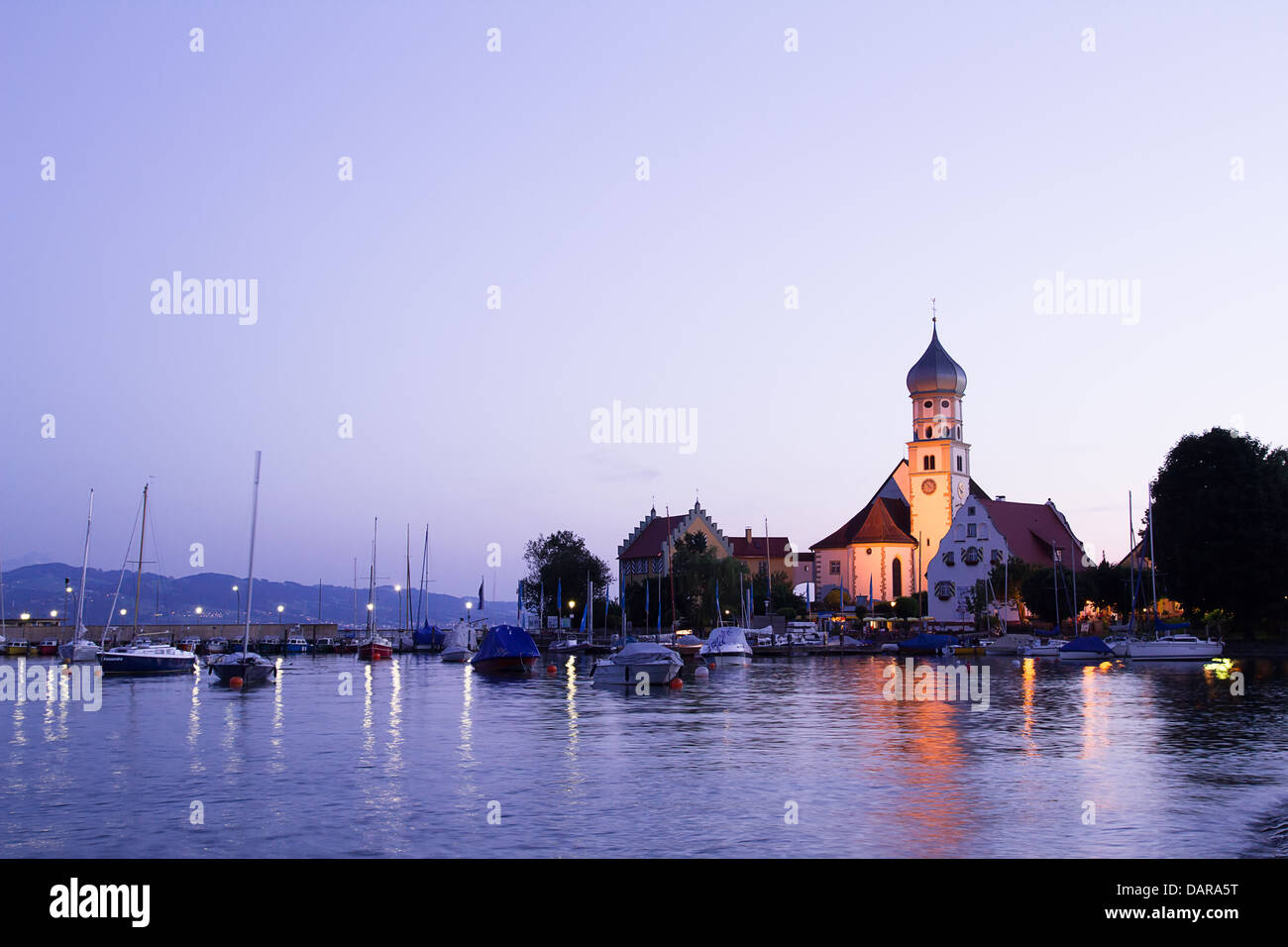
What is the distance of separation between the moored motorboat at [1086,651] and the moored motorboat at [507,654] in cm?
4413

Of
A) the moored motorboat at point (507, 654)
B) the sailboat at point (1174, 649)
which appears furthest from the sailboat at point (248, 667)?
the sailboat at point (1174, 649)

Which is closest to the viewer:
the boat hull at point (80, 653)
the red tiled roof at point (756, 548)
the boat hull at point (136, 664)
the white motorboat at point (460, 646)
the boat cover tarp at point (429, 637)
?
Answer: the boat hull at point (136, 664)

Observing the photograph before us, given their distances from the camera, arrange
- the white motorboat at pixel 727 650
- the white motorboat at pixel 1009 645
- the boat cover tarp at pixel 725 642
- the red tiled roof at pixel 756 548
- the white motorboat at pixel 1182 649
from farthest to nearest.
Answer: the red tiled roof at pixel 756 548 → the white motorboat at pixel 1009 645 → the boat cover tarp at pixel 725 642 → the white motorboat at pixel 727 650 → the white motorboat at pixel 1182 649

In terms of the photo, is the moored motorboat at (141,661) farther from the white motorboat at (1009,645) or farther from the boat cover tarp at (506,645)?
the white motorboat at (1009,645)

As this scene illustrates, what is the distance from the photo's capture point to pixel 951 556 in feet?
431

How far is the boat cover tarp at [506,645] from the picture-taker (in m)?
84.6

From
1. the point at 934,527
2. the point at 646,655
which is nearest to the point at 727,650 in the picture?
the point at 646,655

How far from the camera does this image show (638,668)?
231 feet

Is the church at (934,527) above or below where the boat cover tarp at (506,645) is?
above

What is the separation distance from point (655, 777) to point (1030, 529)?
112 meters

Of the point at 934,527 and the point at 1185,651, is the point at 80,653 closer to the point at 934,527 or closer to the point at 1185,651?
the point at 1185,651

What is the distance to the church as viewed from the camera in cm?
13025
